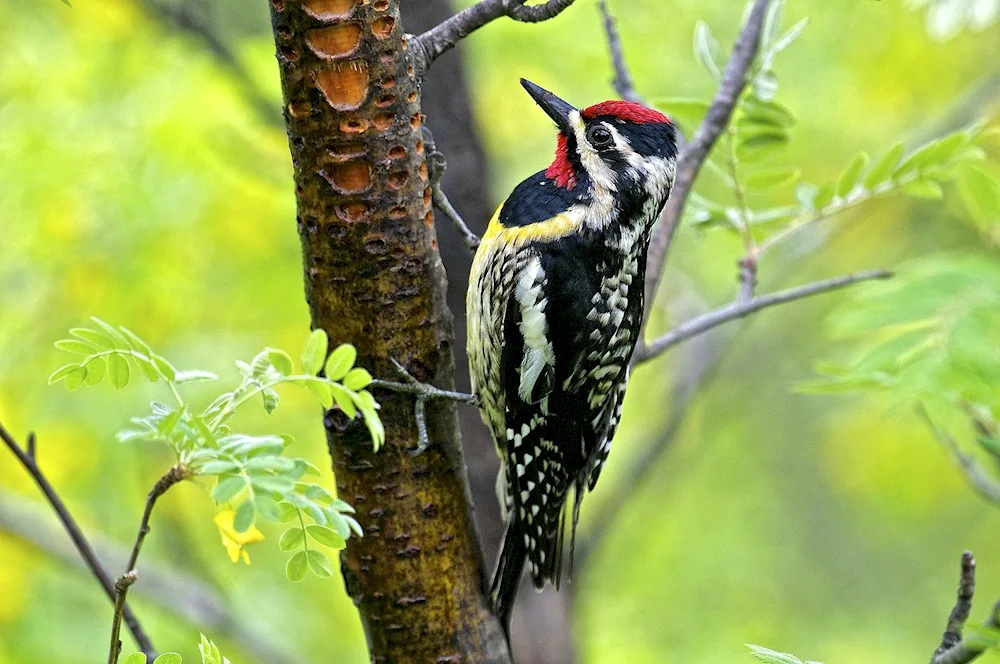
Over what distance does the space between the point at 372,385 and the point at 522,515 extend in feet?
2.88

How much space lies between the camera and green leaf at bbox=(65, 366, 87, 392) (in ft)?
4.62

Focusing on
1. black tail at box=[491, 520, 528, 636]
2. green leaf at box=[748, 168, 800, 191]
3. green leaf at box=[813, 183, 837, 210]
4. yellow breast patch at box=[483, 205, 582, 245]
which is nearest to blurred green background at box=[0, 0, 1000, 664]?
green leaf at box=[748, 168, 800, 191]

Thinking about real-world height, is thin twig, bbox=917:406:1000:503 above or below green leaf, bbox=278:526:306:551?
above

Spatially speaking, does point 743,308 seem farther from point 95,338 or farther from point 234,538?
point 95,338

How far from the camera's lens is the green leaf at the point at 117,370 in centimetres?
141

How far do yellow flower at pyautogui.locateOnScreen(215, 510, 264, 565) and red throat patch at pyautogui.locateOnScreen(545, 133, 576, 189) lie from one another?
4.52ft

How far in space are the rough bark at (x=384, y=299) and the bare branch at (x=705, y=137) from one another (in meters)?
0.95

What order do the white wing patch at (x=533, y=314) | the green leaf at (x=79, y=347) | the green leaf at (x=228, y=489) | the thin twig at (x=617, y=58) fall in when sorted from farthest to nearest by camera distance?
the thin twig at (x=617, y=58)
the white wing patch at (x=533, y=314)
the green leaf at (x=79, y=347)
the green leaf at (x=228, y=489)

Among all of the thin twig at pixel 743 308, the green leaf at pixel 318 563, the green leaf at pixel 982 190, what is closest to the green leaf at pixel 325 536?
the green leaf at pixel 318 563

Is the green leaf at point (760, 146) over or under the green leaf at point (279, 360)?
over

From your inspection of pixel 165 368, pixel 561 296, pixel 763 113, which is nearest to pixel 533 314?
pixel 561 296

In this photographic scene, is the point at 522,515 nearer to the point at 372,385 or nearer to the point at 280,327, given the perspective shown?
the point at 372,385

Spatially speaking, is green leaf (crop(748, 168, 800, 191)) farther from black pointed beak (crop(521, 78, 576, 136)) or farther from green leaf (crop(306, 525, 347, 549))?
green leaf (crop(306, 525, 347, 549))

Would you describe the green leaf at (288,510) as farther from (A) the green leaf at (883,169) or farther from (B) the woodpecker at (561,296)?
(A) the green leaf at (883,169)
